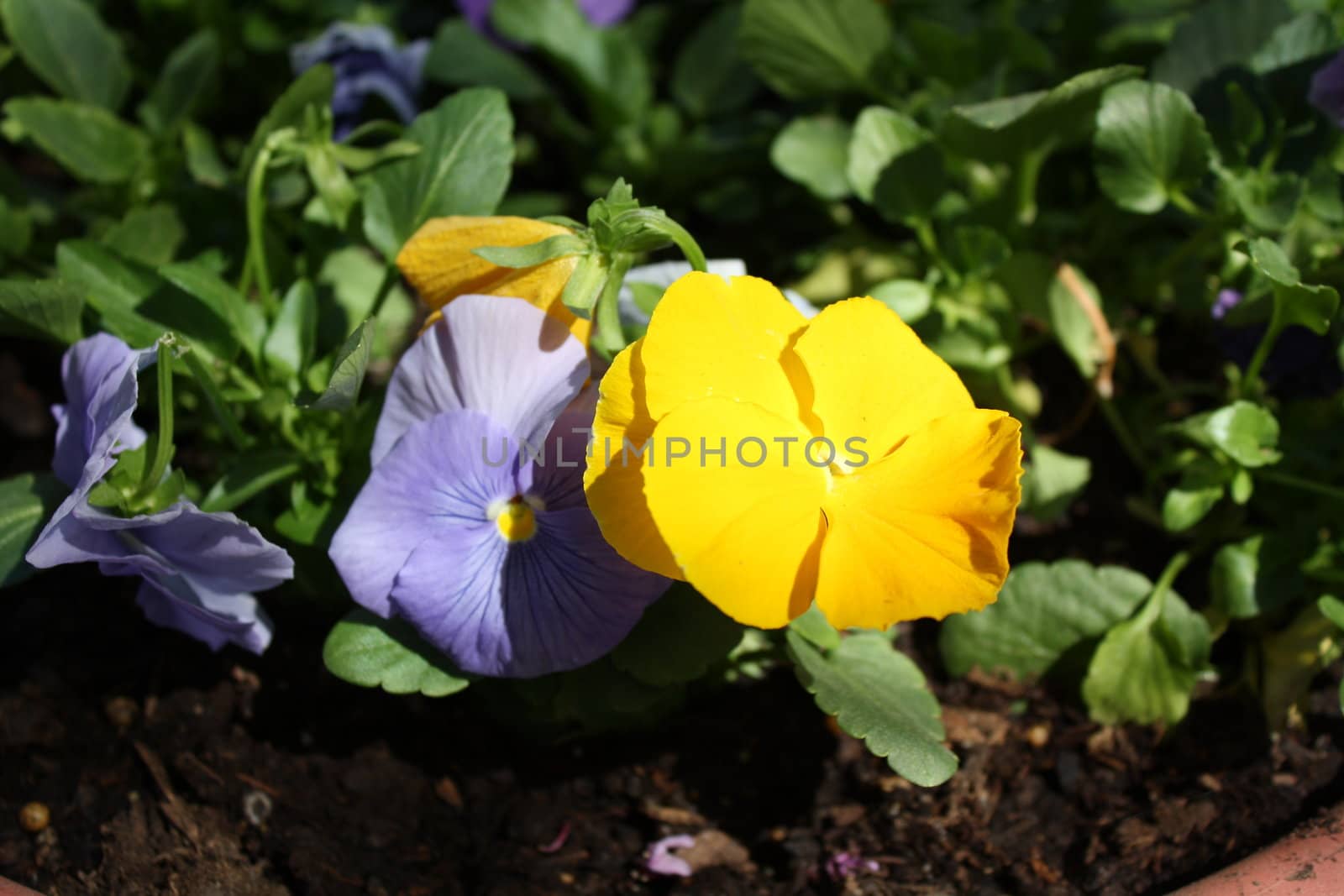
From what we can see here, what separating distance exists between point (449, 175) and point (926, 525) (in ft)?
1.96

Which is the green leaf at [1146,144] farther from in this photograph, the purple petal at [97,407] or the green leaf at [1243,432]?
the purple petal at [97,407]

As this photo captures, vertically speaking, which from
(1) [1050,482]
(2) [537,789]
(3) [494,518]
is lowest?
(2) [537,789]

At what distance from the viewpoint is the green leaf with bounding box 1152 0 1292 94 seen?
1312mm

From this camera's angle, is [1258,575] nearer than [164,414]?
No

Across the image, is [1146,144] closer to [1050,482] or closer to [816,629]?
[1050,482]

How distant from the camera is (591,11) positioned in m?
1.76

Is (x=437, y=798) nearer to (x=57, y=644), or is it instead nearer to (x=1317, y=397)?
(x=57, y=644)

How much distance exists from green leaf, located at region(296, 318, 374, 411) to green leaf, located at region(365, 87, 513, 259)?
0.78ft

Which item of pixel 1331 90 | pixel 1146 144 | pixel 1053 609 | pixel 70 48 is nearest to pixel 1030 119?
pixel 1146 144

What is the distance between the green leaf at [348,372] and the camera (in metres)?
0.88

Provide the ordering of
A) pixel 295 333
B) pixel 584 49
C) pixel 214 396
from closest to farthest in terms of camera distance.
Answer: pixel 214 396, pixel 295 333, pixel 584 49

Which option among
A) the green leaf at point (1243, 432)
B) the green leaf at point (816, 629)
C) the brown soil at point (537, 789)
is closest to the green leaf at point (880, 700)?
the green leaf at point (816, 629)

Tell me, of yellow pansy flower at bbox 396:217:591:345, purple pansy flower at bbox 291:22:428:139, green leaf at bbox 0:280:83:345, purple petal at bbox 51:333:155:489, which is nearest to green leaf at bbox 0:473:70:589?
purple petal at bbox 51:333:155:489

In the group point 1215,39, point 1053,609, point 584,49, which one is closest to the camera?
point 1053,609
